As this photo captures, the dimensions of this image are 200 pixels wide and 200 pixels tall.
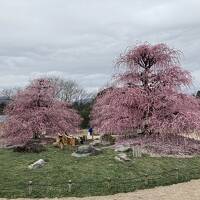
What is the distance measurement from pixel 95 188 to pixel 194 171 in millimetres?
6191

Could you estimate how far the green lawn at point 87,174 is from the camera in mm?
16969

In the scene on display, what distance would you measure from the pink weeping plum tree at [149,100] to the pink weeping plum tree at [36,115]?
319 centimetres

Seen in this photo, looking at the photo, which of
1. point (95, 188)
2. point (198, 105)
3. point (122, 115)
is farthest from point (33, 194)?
point (198, 105)

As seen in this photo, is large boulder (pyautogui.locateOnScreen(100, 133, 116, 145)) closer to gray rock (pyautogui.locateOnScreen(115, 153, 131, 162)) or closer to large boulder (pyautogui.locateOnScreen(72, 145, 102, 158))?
large boulder (pyautogui.locateOnScreen(72, 145, 102, 158))

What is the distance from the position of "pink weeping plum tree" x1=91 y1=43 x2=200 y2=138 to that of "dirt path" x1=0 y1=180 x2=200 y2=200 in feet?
30.7

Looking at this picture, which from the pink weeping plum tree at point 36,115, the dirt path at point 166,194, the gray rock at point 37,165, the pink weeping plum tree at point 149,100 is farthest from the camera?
the pink weeping plum tree at point 36,115

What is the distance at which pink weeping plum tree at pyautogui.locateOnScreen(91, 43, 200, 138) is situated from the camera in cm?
2750

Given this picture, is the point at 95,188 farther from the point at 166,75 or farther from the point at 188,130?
the point at 166,75

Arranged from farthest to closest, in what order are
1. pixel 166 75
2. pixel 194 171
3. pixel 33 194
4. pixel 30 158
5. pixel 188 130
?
pixel 166 75 < pixel 188 130 < pixel 30 158 < pixel 194 171 < pixel 33 194

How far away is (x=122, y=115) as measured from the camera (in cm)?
2839

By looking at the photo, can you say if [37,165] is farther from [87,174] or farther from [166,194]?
[166,194]

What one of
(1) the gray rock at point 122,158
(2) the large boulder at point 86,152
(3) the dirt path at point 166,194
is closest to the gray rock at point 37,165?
(2) the large boulder at point 86,152

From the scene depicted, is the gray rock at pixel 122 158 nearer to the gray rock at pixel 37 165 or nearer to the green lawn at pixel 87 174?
the green lawn at pixel 87 174

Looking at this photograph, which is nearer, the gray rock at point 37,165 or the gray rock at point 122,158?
the gray rock at point 37,165
